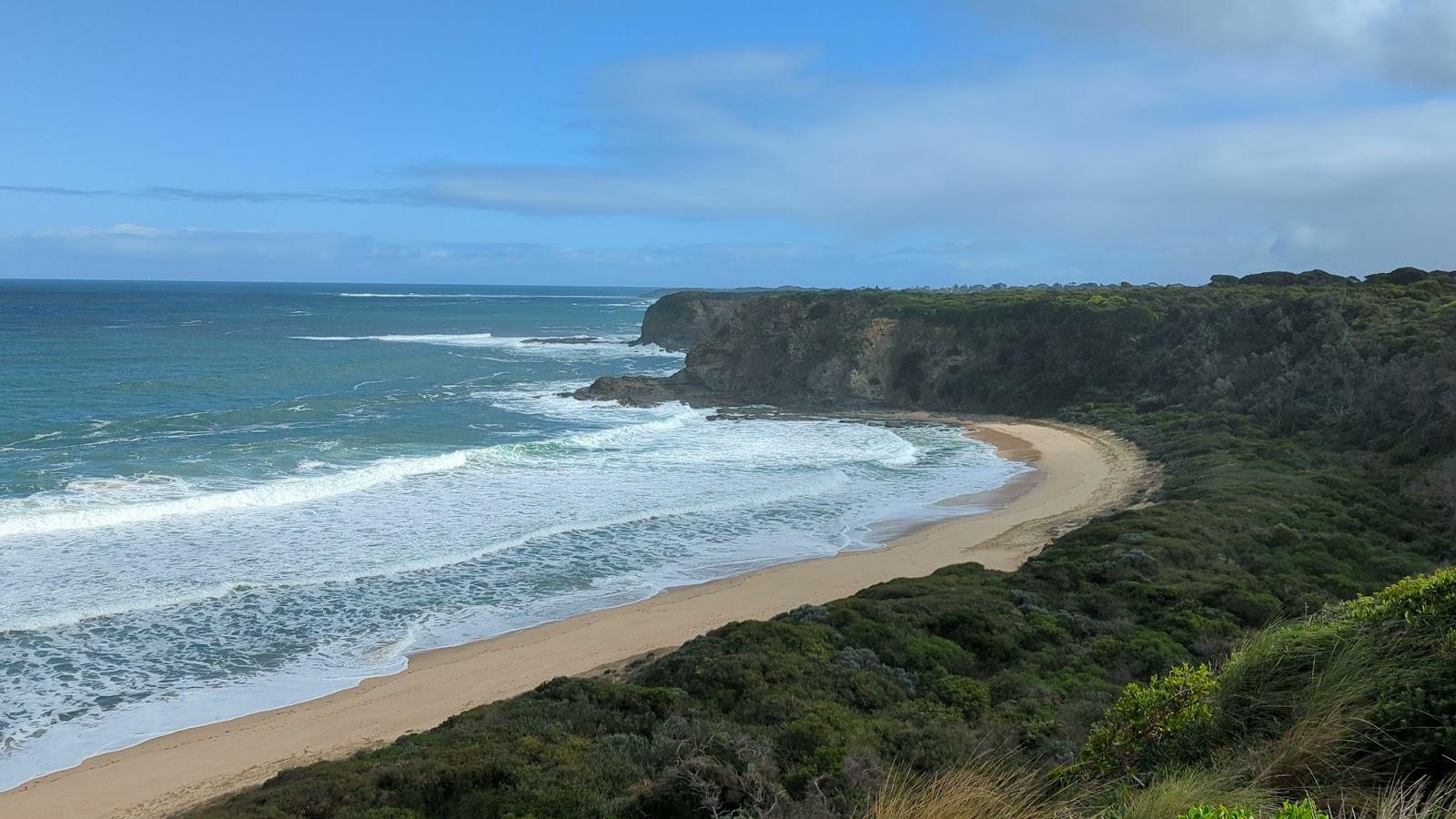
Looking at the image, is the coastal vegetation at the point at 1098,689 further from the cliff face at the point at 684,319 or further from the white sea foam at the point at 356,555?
the cliff face at the point at 684,319

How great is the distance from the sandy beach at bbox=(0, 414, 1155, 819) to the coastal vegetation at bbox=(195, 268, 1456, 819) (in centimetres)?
182

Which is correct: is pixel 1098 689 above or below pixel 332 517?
above

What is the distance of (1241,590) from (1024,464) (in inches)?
818

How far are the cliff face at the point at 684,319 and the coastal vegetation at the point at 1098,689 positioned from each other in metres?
63.0

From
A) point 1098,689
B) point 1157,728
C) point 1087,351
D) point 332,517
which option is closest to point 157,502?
point 332,517

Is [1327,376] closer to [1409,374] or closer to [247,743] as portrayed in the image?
[1409,374]

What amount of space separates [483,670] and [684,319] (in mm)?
78209

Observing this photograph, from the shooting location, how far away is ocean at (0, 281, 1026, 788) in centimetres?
1574

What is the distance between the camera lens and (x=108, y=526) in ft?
75.6

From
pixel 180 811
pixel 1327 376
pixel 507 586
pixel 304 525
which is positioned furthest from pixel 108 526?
pixel 1327 376

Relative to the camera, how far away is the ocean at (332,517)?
1574 cm

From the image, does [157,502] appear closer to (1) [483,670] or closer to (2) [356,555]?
(2) [356,555]

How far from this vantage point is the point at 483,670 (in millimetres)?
15688

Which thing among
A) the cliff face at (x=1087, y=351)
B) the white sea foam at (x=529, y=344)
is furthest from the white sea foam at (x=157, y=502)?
the white sea foam at (x=529, y=344)
